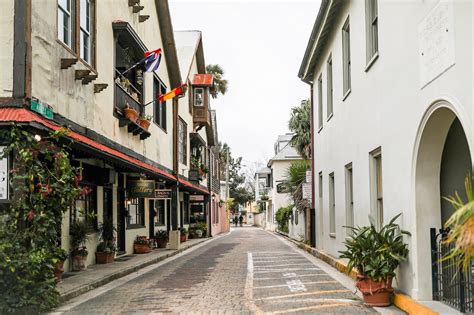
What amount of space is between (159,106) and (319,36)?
7977mm

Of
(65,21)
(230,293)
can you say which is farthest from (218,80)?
(230,293)

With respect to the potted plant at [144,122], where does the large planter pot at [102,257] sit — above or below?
below

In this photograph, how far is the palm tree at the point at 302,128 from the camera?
3167cm

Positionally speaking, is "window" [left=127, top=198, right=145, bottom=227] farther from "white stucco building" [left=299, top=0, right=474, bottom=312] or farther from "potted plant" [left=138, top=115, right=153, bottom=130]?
"white stucco building" [left=299, top=0, right=474, bottom=312]

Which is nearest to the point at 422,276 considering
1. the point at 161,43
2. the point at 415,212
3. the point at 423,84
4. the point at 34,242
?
the point at 415,212

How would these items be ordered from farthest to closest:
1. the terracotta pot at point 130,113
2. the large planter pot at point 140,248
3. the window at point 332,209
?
1. the large planter pot at point 140,248
2. the window at point 332,209
3. the terracotta pot at point 130,113

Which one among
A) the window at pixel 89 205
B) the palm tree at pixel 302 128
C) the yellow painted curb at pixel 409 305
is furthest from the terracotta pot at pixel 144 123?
the palm tree at pixel 302 128

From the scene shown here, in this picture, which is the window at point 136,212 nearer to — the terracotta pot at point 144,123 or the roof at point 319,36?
the terracotta pot at point 144,123

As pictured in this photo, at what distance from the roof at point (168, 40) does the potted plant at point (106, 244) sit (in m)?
8.92

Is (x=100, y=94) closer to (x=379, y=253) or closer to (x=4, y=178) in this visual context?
(x=4, y=178)

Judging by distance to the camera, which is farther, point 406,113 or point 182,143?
point 182,143

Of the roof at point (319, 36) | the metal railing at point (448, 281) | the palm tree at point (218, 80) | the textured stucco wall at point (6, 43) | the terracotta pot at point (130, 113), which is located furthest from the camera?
the palm tree at point (218, 80)

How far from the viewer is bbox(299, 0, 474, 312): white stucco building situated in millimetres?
6441

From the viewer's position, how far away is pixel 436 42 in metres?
6.79
